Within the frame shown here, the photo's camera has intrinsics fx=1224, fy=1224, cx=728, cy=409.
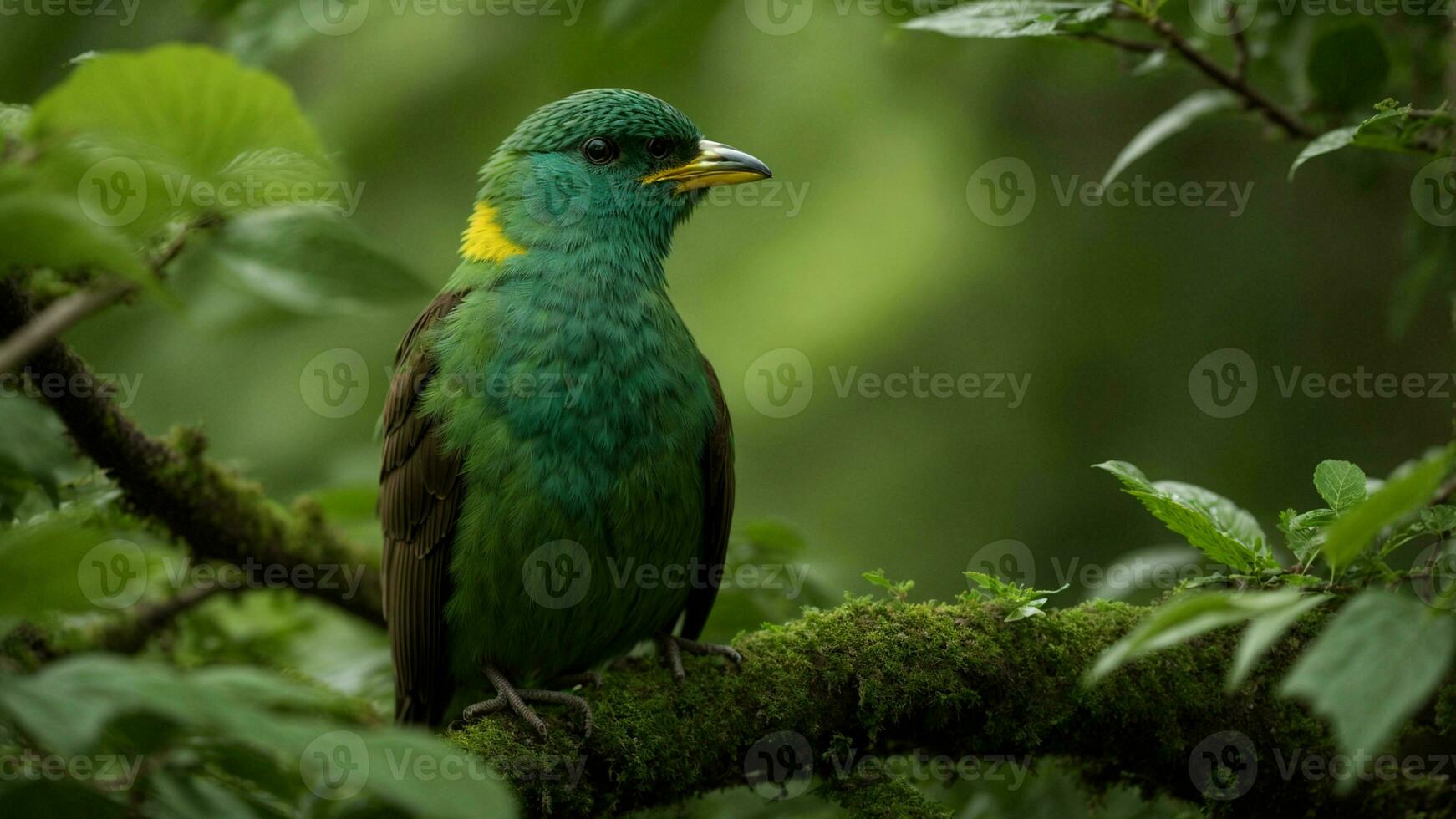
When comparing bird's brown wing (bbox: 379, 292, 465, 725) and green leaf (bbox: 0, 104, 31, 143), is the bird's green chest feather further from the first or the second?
green leaf (bbox: 0, 104, 31, 143)

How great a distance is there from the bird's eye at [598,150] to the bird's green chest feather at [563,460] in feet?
1.61

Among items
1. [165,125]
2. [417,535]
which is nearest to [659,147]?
[417,535]

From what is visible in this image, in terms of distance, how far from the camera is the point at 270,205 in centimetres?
183

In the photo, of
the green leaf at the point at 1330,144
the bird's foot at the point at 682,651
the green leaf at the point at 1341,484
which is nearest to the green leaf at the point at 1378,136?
the green leaf at the point at 1330,144

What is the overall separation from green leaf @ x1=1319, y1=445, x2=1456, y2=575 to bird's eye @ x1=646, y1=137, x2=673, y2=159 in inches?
116

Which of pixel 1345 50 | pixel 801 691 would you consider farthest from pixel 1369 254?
pixel 801 691

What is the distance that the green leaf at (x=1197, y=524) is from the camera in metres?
2.32

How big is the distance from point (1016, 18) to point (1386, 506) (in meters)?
1.81

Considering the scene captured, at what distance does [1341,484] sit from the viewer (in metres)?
2.28

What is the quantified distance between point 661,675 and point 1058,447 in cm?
357

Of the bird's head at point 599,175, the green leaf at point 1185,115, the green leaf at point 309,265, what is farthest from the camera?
the bird's head at point 599,175

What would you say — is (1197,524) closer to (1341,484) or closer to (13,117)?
(1341,484)

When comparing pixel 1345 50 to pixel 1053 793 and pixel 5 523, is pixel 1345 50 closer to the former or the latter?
pixel 1053 793

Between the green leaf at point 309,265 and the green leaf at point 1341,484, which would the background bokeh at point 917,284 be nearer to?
the green leaf at point 1341,484
